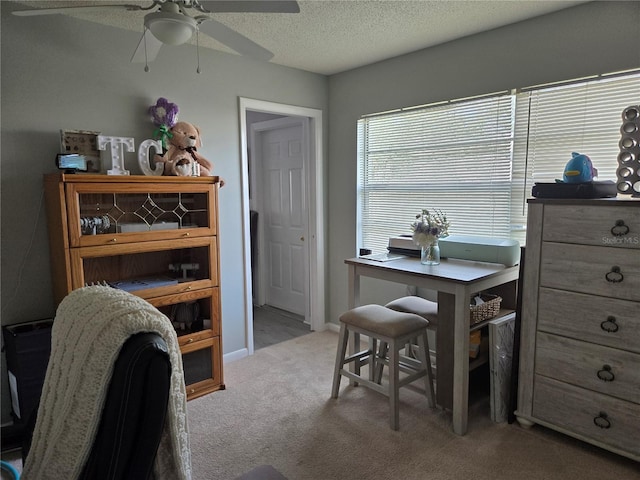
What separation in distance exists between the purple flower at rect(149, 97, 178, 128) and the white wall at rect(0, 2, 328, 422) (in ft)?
0.28

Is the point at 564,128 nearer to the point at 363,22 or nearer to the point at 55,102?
the point at 363,22

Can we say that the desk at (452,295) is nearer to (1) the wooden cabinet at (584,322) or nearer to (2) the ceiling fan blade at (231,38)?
(1) the wooden cabinet at (584,322)

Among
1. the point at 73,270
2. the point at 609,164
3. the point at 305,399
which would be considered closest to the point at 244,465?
the point at 305,399

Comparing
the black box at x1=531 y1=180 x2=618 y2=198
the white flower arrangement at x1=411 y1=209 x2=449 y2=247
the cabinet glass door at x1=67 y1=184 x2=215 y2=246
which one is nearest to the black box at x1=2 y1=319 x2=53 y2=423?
the cabinet glass door at x1=67 y1=184 x2=215 y2=246

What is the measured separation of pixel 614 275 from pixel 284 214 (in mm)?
3109

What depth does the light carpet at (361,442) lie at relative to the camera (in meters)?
2.07

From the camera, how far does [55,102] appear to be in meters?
2.49

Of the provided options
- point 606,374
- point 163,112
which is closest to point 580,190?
point 606,374

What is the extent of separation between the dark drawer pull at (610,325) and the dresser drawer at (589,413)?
0.33 m

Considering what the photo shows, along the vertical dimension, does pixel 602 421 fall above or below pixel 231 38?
below

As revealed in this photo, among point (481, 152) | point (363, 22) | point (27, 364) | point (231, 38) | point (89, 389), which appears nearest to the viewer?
point (89, 389)

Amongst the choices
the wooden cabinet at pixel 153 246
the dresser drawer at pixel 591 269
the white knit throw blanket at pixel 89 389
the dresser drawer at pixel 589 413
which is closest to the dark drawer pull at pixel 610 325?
the dresser drawer at pixel 591 269

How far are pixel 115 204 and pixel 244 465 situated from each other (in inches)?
65.0

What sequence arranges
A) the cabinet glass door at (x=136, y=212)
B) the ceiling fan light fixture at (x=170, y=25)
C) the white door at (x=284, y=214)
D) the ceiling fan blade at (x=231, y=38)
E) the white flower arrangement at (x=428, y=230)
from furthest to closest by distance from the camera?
the white door at (x=284, y=214) < the white flower arrangement at (x=428, y=230) < the cabinet glass door at (x=136, y=212) < the ceiling fan blade at (x=231, y=38) < the ceiling fan light fixture at (x=170, y=25)
